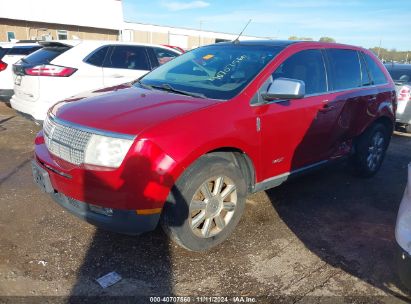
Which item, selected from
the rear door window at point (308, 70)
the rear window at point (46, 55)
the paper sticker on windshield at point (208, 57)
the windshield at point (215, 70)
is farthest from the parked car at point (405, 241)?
the rear window at point (46, 55)

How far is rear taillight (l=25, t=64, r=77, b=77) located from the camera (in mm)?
5865

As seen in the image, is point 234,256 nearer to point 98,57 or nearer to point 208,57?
point 208,57

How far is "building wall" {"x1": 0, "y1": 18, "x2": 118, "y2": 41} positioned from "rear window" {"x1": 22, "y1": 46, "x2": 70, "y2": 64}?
20.3m

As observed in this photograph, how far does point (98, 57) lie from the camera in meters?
6.54

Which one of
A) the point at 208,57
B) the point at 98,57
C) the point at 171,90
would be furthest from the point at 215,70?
the point at 98,57

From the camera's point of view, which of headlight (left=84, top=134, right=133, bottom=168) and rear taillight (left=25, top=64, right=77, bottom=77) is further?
rear taillight (left=25, top=64, right=77, bottom=77)

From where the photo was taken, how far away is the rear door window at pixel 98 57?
6410 millimetres

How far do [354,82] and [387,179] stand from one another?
1683mm

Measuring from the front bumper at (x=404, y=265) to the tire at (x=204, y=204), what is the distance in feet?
4.34

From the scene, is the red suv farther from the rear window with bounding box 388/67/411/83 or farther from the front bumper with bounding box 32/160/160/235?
Answer: the rear window with bounding box 388/67/411/83

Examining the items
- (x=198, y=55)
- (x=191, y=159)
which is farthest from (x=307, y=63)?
(x=191, y=159)

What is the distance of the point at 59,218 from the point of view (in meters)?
3.74

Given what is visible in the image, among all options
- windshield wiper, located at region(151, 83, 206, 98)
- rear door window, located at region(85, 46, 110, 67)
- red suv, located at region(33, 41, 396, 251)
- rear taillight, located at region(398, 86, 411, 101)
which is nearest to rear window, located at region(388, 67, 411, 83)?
rear taillight, located at region(398, 86, 411, 101)

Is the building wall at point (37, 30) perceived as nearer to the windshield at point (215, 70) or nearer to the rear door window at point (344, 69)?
the windshield at point (215, 70)
